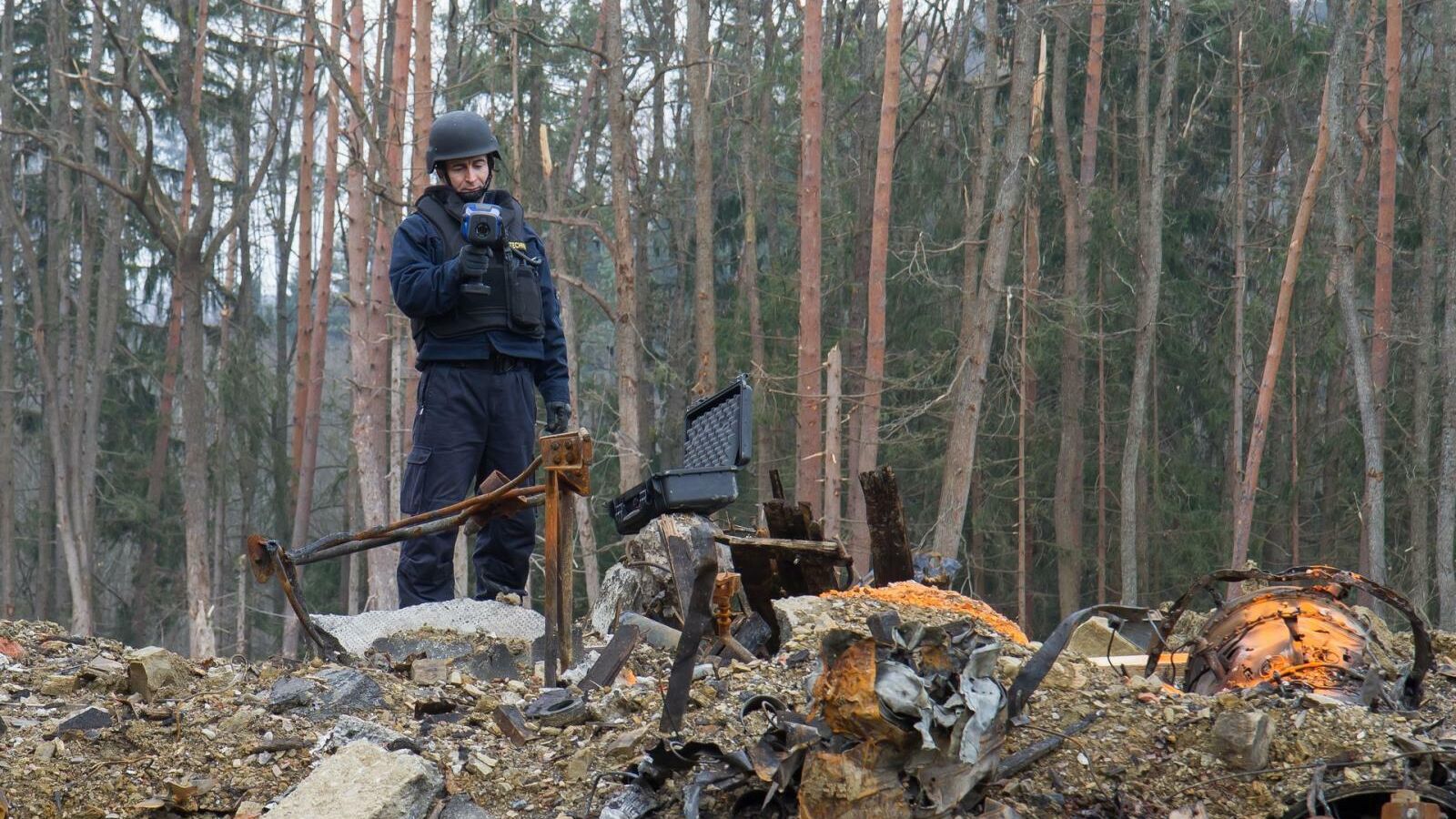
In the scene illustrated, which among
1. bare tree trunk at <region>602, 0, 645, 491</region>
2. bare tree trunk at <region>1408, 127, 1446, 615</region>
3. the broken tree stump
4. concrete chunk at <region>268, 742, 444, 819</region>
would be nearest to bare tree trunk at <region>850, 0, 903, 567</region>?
bare tree trunk at <region>602, 0, 645, 491</region>

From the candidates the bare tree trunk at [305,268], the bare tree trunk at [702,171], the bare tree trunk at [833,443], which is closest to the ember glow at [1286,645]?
the bare tree trunk at [833,443]

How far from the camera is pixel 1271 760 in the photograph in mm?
3482

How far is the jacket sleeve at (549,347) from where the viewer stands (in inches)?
225

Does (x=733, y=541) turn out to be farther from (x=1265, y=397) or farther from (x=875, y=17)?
(x=875, y=17)

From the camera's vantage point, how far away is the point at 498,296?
5.48 m

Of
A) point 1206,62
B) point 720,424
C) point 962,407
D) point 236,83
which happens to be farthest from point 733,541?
point 236,83

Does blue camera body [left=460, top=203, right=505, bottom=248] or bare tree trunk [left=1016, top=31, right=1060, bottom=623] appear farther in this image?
bare tree trunk [left=1016, top=31, right=1060, bottom=623]

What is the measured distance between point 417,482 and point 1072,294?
16.4m

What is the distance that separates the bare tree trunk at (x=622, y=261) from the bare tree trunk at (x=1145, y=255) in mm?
7613

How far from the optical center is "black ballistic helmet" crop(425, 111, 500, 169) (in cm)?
546

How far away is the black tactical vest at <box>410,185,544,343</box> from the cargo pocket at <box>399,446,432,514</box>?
47 centimetres

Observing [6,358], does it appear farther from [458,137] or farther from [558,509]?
[558,509]

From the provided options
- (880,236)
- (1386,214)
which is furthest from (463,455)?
(1386,214)

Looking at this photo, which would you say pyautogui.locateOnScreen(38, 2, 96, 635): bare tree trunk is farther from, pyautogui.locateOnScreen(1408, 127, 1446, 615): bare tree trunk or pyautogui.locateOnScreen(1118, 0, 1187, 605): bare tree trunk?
pyautogui.locateOnScreen(1408, 127, 1446, 615): bare tree trunk
